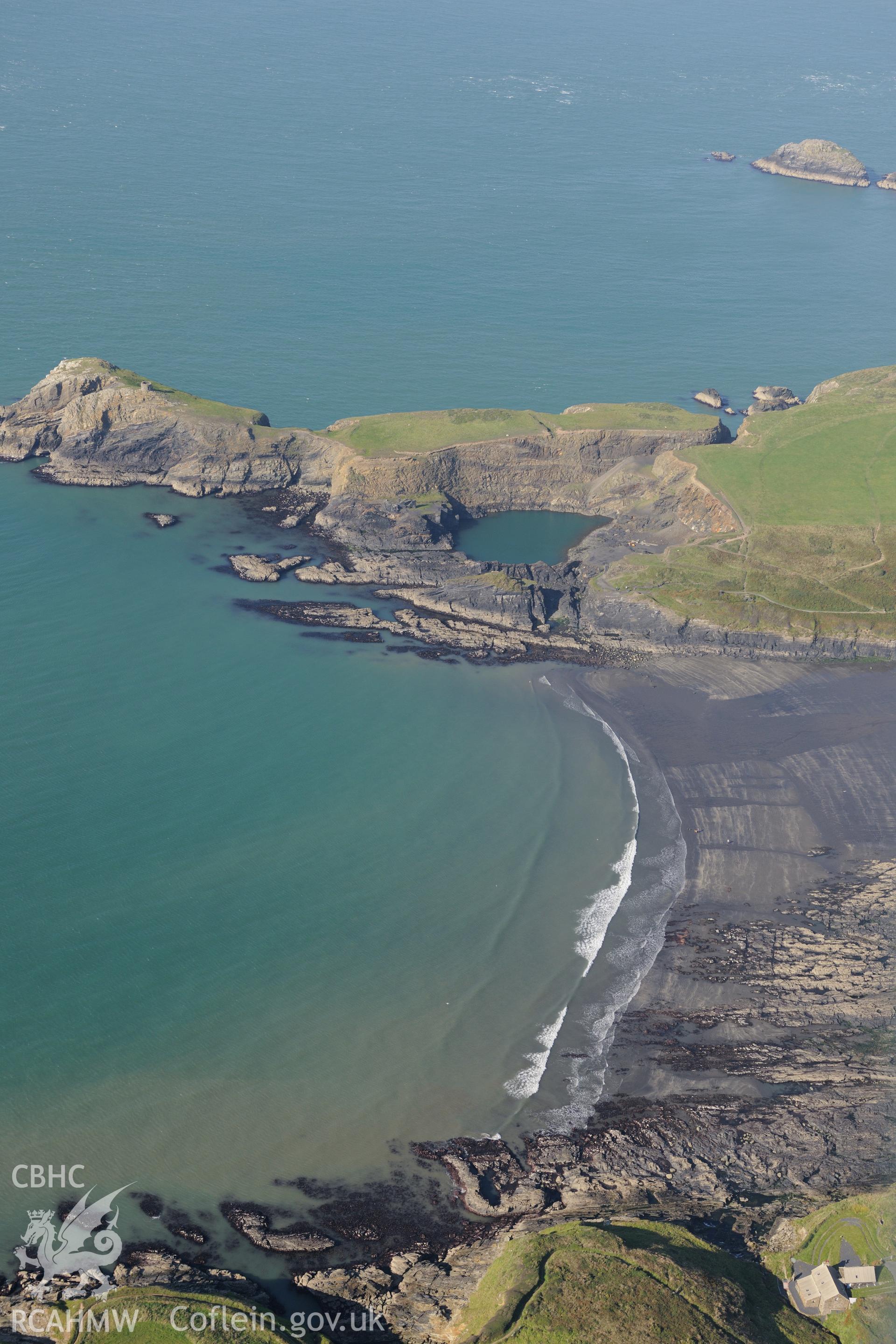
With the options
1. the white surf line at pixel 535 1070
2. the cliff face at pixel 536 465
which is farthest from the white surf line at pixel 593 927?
the cliff face at pixel 536 465

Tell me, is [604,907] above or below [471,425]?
below

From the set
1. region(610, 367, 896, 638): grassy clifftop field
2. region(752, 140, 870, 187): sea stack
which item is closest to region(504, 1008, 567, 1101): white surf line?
region(610, 367, 896, 638): grassy clifftop field

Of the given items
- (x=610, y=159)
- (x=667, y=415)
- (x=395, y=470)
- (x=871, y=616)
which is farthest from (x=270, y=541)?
(x=610, y=159)

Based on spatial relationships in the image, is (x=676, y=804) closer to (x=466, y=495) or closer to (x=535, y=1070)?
(x=535, y=1070)

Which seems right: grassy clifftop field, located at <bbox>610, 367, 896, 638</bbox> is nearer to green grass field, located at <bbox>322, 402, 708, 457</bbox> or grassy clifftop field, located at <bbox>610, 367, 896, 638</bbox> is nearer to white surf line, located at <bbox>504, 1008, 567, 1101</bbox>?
green grass field, located at <bbox>322, 402, 708, 457</bbox>

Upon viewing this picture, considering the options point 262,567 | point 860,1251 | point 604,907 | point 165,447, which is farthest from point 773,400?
point 860,1251

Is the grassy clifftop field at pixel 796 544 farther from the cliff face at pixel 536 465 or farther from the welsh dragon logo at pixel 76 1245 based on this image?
the welsh dragon logo at pixel 76 1245

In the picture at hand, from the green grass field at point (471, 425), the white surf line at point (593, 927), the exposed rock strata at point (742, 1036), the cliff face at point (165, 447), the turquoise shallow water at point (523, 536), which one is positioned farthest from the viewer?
the cliff face at point (165, 447)
